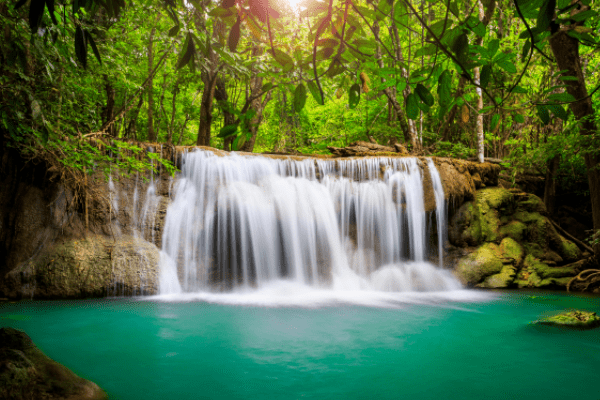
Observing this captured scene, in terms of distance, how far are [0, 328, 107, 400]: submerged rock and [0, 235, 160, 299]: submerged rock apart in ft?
14.4

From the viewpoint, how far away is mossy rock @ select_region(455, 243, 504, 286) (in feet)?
30.6

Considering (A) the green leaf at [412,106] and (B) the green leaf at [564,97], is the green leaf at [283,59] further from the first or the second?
(B) the green leaf at [564,97]

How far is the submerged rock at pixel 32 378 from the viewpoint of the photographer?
7.72ft

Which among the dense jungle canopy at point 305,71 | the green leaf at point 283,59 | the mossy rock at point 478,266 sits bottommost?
the mossy rock at point 478,266

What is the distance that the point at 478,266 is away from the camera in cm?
941


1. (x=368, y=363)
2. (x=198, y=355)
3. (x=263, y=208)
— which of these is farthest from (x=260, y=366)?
(x=263, y=208)

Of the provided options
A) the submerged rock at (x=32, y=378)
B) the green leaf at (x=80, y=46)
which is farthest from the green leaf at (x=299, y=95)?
the submerged rock at (x=32, y=378)

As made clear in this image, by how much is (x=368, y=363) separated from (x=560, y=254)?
28.9 feet

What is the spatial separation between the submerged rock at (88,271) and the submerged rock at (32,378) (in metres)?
4.40

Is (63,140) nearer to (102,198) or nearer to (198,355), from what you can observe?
(102,198)

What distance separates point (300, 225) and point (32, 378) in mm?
7206

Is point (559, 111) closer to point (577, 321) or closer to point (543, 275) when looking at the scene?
point (577, 321)

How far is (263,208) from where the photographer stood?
30.3 feet

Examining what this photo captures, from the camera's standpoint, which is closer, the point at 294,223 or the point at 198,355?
the point at 198,355
